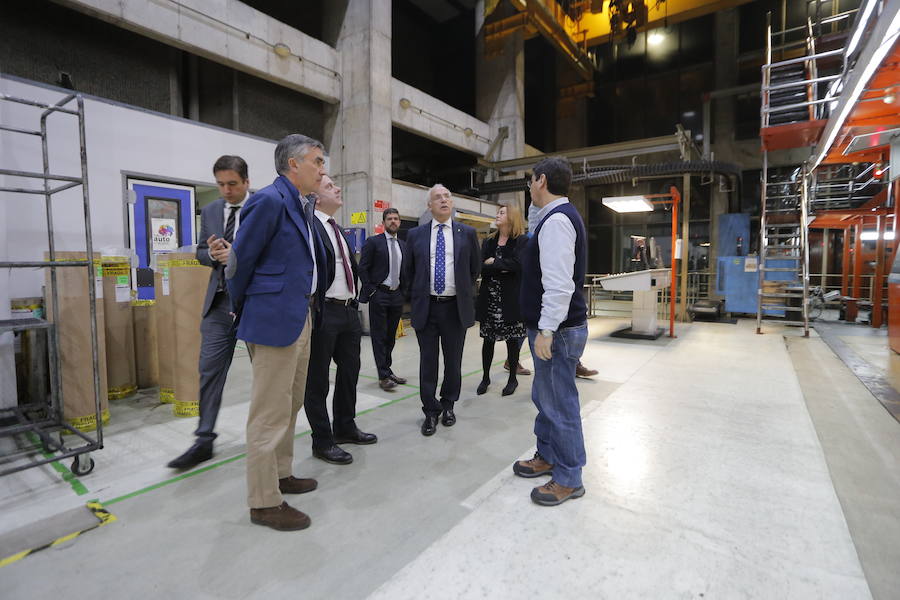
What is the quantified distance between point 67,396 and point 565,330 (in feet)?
10.8

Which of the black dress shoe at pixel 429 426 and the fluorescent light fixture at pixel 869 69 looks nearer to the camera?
the fluorescent light fixture at pixel 869 69

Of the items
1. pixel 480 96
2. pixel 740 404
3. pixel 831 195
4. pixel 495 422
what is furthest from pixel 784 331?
pixel 480 96

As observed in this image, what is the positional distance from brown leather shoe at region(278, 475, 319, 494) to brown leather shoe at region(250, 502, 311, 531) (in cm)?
28

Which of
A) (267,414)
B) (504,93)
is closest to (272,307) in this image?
(267,414)

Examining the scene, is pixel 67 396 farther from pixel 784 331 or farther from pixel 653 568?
pixel 784 331

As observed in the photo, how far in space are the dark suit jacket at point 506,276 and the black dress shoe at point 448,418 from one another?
106cm

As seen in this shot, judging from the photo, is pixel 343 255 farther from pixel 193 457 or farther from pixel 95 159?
pixel 95 159

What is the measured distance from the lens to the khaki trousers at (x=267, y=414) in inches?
71.6

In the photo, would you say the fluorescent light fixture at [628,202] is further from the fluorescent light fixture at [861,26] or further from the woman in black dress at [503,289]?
the woman in black dress at [503,289]

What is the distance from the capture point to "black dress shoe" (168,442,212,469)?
2.49 meters

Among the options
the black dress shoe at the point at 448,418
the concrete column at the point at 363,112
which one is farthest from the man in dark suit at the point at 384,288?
the concrete column at the point at 363,112

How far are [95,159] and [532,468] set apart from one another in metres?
5.57

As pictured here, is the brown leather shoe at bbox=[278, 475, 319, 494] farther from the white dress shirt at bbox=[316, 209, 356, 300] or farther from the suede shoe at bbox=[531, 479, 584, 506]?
the suede shoe at bbox=[531, 479, 584, 506]

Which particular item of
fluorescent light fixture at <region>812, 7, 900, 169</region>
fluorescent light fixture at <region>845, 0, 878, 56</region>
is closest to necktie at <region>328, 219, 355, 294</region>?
fluorescent light fixture at <region>812, 7, 900, 169</region>
